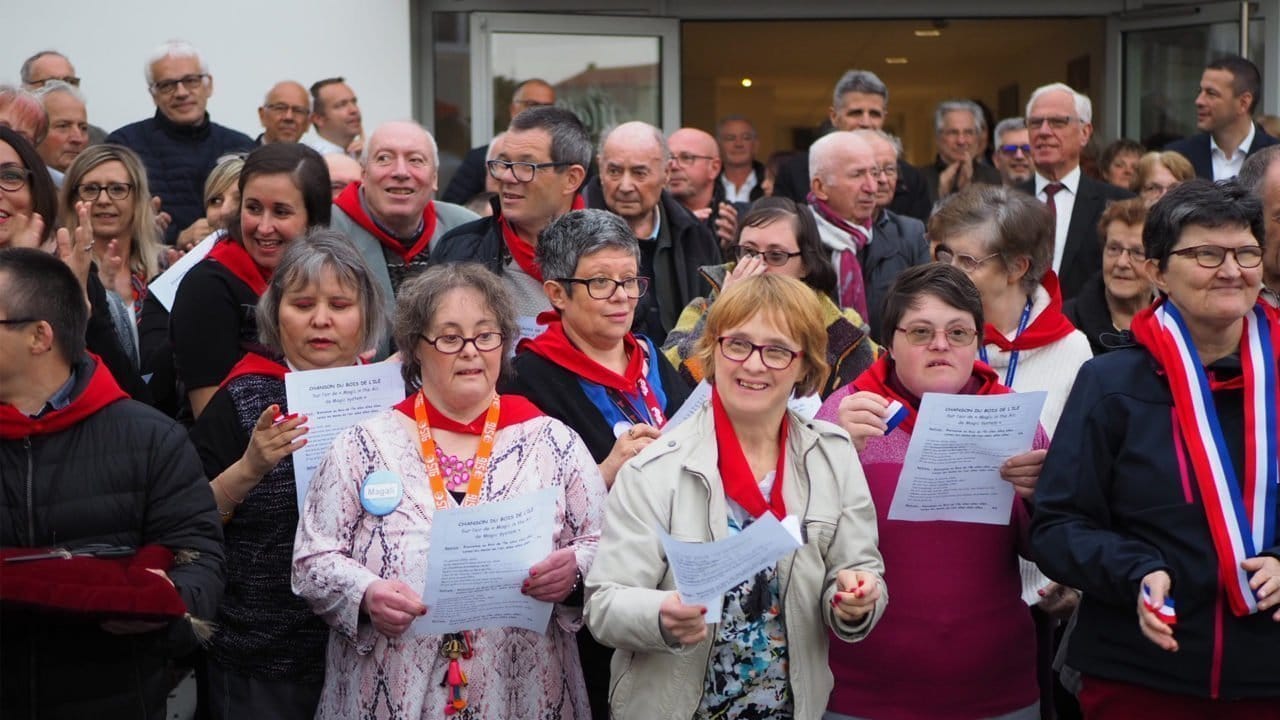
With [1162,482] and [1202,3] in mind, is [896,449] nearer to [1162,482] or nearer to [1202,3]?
[1162,482]

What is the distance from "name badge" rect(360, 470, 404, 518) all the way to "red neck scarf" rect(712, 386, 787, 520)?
0.84 m

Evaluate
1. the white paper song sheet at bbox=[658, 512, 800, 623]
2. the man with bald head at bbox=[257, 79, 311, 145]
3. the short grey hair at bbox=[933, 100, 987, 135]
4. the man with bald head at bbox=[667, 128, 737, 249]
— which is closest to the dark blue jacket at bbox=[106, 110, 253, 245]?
the man with bald head at bbox=[257, 79, 311, 145]

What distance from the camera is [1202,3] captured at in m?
11.4

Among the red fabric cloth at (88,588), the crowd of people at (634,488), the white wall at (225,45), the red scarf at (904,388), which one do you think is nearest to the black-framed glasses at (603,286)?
the crowd of people at (634,488)

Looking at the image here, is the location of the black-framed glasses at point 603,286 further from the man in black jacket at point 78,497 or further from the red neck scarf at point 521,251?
the man in black jacket at point 78,497

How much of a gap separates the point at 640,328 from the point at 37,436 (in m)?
2.60

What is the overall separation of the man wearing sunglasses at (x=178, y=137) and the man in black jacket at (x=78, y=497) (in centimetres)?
435

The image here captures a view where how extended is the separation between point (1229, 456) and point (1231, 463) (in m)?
0.02

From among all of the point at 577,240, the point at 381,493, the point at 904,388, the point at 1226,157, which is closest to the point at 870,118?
the point at 1226,157

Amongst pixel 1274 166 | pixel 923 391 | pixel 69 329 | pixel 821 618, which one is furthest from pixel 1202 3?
pixel 69 329

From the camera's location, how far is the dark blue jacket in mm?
7855

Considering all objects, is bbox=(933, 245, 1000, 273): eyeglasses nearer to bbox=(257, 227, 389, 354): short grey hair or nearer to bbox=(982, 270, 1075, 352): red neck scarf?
bbox=(982, 270, 1075, 352): red neck scarf

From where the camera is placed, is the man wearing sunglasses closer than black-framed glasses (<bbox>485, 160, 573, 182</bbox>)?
No

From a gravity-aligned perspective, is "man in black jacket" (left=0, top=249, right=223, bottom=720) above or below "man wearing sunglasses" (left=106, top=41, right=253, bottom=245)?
below
